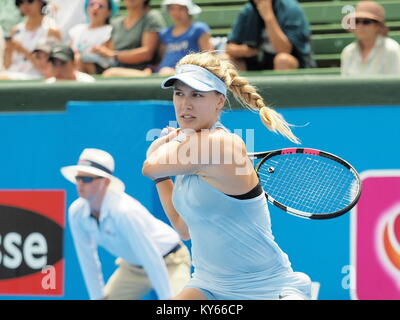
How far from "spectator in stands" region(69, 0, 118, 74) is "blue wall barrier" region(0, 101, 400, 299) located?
52.1 inches

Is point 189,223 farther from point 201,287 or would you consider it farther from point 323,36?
point 323,36

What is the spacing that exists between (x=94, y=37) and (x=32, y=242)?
191 centimetres

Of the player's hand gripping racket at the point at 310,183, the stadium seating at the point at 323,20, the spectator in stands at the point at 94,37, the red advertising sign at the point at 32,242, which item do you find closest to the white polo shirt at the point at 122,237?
the red advertising sign at the point at 32,242

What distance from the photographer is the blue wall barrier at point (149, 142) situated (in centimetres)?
493

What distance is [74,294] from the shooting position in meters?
5.22

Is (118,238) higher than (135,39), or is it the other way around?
(135,39)

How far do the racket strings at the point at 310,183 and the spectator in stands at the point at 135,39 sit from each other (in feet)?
5.77

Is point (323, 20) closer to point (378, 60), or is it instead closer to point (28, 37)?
point (378, 60)

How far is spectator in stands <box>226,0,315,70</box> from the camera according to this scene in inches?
229

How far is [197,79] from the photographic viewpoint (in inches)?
143

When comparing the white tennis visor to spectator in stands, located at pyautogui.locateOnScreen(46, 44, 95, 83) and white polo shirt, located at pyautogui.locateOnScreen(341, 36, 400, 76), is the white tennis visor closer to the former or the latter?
white polo shirt, located at pyautogui.locateOnScreen(341, 36, 400, 76)

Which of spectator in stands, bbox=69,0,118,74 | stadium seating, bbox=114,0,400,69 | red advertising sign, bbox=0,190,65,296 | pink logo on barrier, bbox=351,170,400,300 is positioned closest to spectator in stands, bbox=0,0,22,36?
spectator in stands, bbox=69,0,118,74

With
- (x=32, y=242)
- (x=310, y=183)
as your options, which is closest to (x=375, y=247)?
(x=310, y=183)

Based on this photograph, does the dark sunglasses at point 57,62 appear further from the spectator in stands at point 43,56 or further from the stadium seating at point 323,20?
the stadium seating at point 323,20
